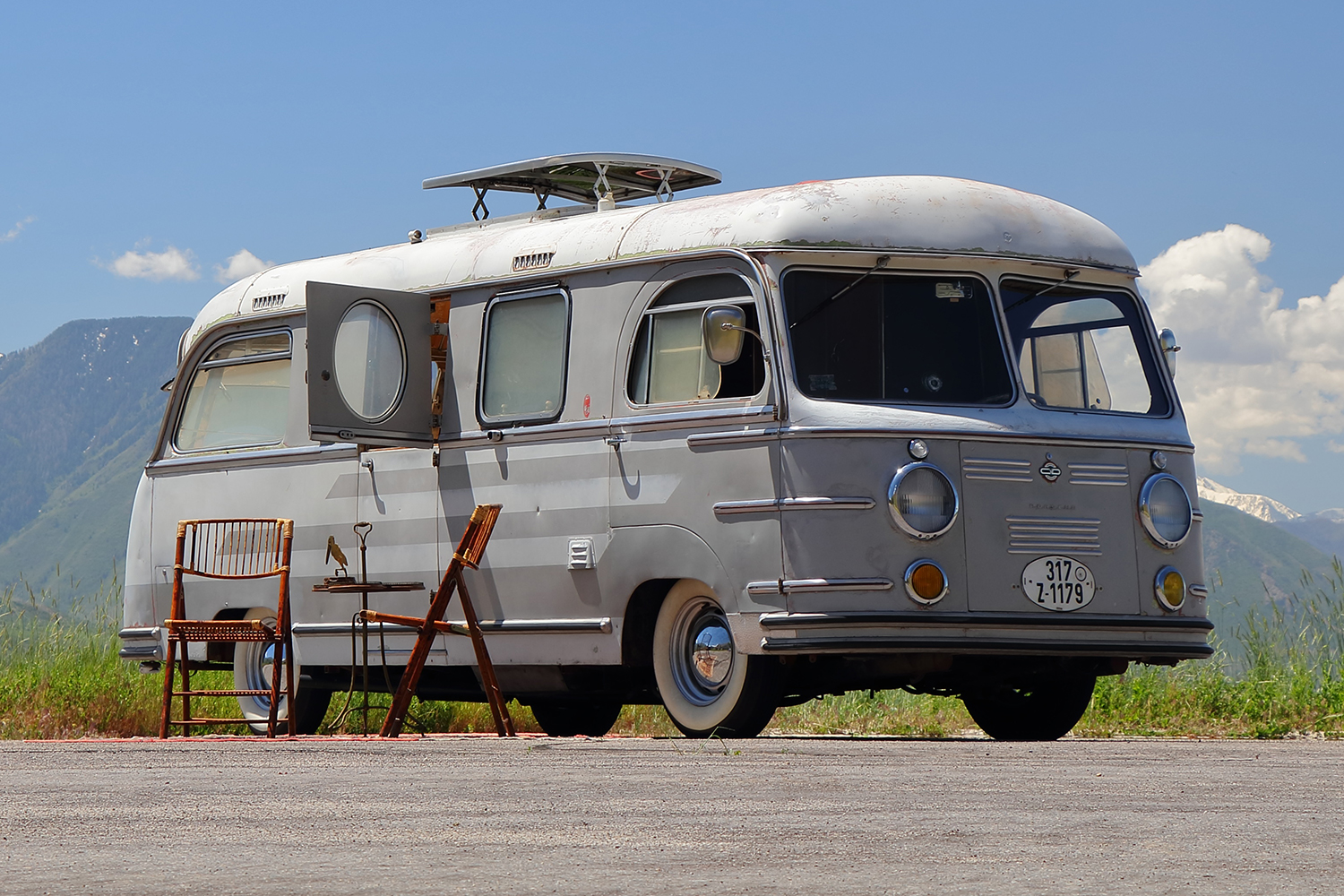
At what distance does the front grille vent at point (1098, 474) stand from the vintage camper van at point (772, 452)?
0.6 inches

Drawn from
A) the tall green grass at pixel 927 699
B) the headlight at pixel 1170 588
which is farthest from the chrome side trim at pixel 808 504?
the tall green grass at pixel 927 699

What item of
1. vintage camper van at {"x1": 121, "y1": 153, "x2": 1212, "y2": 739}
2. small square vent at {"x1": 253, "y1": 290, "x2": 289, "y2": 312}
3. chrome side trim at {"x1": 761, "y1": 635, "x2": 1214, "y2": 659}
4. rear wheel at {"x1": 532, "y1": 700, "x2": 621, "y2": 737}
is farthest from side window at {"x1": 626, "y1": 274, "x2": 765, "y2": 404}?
rear wheel at {"x1": 532, "y1": 700, "x2": 621, "y2": 737}

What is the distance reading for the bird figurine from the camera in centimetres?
1138

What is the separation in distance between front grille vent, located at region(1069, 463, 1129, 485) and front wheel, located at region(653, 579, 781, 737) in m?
1.74

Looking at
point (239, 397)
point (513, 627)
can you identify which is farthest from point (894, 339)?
point (239, 397)

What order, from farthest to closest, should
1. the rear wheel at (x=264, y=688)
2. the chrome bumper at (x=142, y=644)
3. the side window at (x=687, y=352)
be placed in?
1. the chrome bumper at (x=142, y=644)
2. the rear wheel at (x=264, y=688)
3. the side window at (x=687, y=352)

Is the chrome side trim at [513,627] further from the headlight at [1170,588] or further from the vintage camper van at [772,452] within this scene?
the headlight at [1170,588]

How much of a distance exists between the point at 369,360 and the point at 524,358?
3.06 ft

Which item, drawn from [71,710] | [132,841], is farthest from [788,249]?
[71,710]

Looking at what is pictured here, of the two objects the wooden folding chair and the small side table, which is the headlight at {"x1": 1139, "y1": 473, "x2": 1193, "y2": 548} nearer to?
the wooden folding chair

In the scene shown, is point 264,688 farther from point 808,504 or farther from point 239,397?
point 808,504

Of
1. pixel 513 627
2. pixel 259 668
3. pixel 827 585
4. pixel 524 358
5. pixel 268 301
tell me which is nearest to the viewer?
pixel 827 585

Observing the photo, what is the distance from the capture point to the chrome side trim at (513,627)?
33.8ft

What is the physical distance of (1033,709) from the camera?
1105 centimetres
